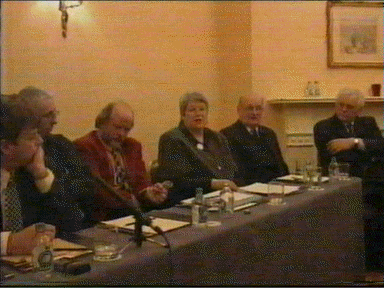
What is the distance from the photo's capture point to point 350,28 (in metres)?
4.04

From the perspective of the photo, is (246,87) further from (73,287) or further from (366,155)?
(73,287)

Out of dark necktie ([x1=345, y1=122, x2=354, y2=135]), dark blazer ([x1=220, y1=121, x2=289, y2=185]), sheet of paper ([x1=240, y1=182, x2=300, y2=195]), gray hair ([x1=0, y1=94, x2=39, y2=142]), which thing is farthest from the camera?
dark necktie ([x1=345, y1=122, x2=354, y2=135])

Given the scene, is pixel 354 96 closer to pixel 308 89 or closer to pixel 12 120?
pixel 308 89

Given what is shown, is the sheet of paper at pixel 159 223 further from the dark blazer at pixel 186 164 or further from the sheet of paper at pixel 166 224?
the dark blazer at pixel 186 164

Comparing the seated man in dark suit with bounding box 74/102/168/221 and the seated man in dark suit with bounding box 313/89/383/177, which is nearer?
the seated man in dark suit with bounding box 74/102/168/221

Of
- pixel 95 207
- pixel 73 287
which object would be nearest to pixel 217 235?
pixel 73 287

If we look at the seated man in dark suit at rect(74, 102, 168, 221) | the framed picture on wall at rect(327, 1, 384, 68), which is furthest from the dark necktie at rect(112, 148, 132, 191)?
the framed picture on wall at rect(327, 1, 384, 68)

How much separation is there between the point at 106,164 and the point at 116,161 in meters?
0.07

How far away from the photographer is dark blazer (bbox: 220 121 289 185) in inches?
114

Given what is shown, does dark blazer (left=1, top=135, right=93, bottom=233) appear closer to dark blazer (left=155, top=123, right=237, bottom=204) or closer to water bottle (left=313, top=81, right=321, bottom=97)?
dark blazer (left=155, top=123, right=237, bottom=204)

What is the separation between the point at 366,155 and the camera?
293 cm

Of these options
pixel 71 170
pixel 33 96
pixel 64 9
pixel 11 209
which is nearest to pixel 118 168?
pixel 71 170

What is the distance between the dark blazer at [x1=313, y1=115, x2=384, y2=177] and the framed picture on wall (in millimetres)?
812

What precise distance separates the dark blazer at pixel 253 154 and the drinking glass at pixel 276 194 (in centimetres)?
64
